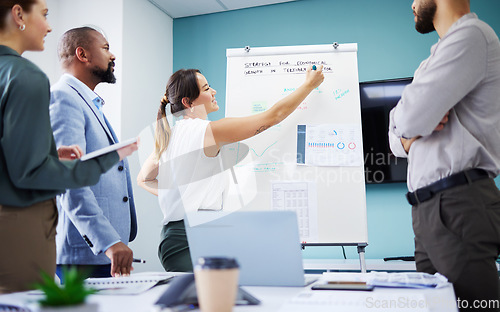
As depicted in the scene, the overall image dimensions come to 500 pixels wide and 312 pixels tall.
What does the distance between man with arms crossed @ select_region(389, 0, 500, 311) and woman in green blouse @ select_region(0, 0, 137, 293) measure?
2.95ft

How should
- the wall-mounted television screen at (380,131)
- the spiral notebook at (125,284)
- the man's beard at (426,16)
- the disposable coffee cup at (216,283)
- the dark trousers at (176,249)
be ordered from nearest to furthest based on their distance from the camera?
the disposable coffee cup at (216,283) < the spiral notebook at (125,284) < the man's beard at (426,16) < the dark trousers at (176,249) < the wall-mounted television screen at (380,131)

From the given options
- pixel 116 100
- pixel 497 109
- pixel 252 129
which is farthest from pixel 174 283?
pixel 116 100

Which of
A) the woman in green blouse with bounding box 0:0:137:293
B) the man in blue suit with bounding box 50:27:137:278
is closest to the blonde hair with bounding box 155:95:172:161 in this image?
the man in blue suit with bounding box 50:27:137:278

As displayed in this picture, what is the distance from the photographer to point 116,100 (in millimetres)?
3383

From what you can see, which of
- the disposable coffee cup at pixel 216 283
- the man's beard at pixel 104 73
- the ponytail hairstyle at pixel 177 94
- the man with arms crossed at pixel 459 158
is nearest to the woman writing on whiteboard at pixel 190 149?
the ponytail hairstyle at pixel 177 94

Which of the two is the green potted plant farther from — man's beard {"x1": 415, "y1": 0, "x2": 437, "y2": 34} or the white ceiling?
the white ceiling

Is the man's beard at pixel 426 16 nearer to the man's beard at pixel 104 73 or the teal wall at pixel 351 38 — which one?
the man's beard at pixel 104 73

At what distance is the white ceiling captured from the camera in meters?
3.79

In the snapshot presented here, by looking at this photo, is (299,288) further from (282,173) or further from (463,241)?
(282,173)

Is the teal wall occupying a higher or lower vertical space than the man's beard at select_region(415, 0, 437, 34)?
higher

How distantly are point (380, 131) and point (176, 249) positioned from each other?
6.84ft

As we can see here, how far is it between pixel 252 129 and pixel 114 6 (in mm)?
2065

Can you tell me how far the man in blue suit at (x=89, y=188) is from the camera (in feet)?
5.16

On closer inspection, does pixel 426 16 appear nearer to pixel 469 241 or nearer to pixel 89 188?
pixel 469 241
